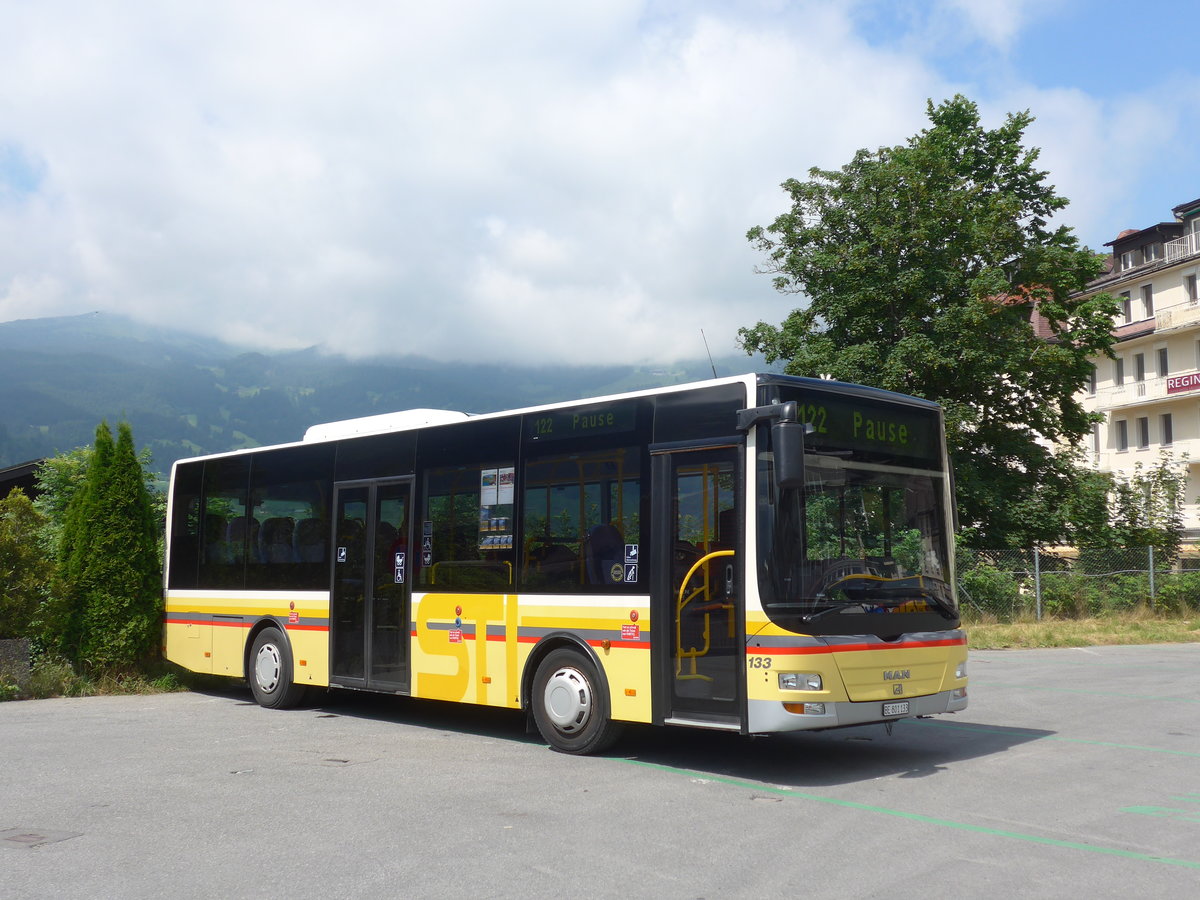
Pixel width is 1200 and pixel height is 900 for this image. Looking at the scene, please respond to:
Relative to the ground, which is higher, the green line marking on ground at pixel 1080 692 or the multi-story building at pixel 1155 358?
the multi-story building at pixel 1155 358

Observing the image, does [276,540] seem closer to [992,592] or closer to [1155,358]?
[992,592]

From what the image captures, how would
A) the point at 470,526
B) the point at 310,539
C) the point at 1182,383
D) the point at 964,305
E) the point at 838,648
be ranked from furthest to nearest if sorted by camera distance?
the point at 1182,383 < the point at 964,305 < the point at 310,539 < the point at 470,526 < the point at 838,648

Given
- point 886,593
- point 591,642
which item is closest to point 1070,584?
point 886,593

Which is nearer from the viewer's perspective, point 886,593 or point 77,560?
point 886,593

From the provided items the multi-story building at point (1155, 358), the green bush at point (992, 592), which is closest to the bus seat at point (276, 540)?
the green bush at point (992, 592)

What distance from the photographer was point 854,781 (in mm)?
8734

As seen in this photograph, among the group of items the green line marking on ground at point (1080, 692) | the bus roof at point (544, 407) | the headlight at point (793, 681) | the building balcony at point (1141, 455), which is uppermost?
the building balcony at point (1141, 455)

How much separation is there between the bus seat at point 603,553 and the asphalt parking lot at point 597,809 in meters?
1.55

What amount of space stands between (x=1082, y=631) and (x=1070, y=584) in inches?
98.3

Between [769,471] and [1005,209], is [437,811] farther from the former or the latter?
[1005,209]

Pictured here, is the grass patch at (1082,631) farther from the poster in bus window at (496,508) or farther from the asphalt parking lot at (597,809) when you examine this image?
the poster in bus window at (496,508)

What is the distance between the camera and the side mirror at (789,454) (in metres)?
8.08

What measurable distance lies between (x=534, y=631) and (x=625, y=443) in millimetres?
1947

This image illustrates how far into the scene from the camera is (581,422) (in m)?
10.3
